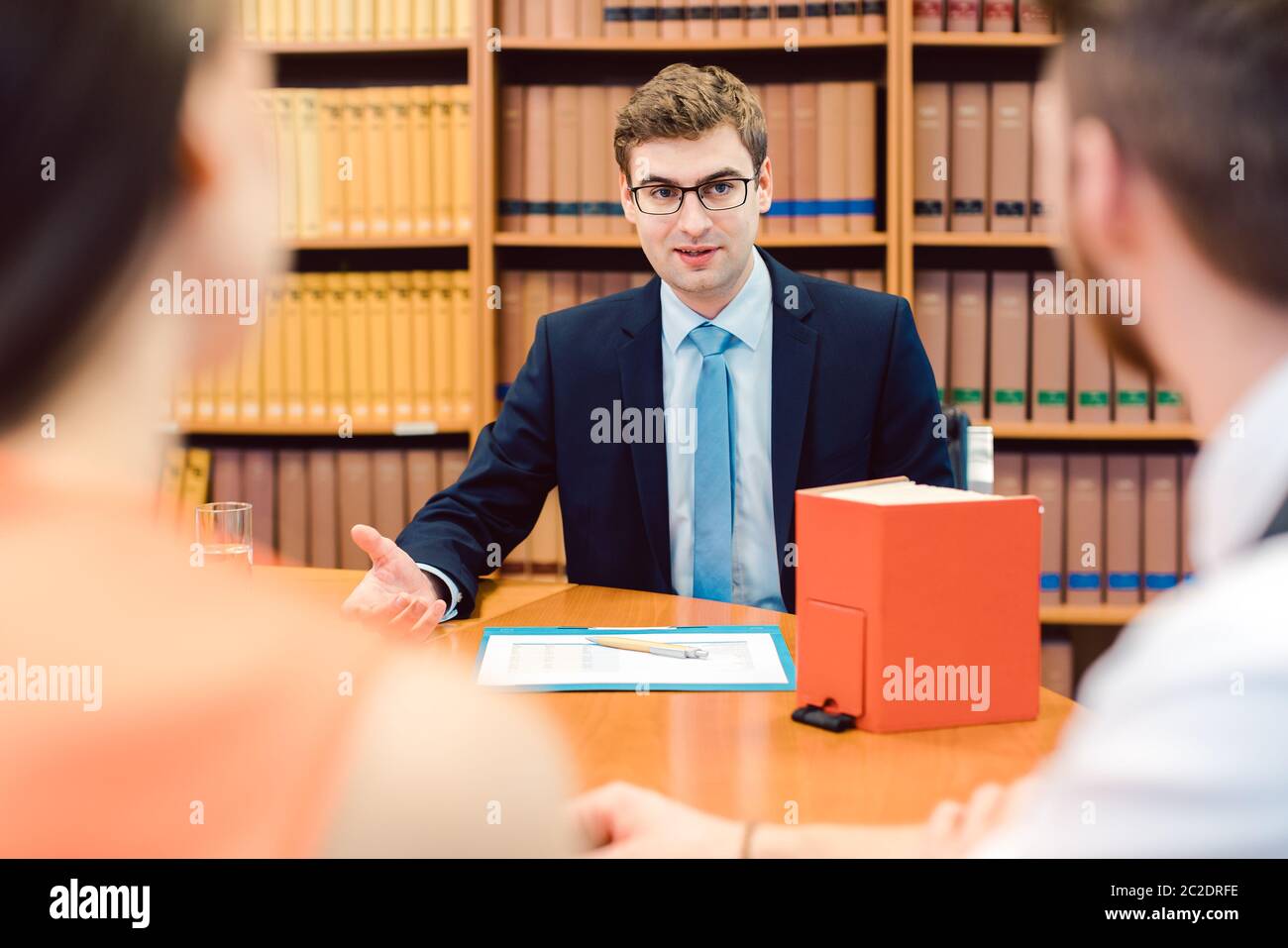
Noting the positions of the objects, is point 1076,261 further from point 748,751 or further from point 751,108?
point 751,108

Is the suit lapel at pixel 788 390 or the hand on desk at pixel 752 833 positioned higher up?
the suit lapel at pixel 788 390

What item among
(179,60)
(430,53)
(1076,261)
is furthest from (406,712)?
(430,53)

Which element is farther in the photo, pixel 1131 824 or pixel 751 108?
pixel 751 108

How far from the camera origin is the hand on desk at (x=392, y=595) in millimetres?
1310

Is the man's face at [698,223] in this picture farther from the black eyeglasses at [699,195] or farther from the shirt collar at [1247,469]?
the shirt collar at [1247,469]

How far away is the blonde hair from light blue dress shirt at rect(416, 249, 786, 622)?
0.25 m

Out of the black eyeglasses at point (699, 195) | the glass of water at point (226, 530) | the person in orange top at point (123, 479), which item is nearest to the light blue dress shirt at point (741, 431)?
the black eyeglasses at point (699, 195)

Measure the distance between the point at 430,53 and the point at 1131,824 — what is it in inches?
102

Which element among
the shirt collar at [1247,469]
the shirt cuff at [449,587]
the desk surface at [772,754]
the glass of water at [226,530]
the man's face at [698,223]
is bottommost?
the desk surface at [772,754]

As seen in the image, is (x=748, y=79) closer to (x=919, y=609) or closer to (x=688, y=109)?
(x=688, y=109)

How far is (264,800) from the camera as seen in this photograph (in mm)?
407

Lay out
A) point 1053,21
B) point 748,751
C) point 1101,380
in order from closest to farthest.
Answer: point 1053,21
point 748,751
point 1101,380

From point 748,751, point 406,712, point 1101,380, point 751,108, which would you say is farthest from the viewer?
point 1101,380

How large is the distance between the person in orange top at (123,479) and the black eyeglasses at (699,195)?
155 centimetres
